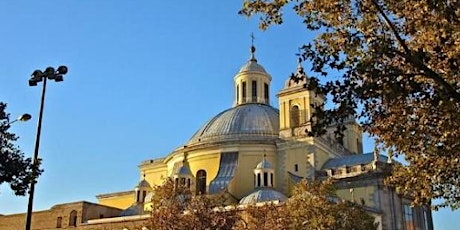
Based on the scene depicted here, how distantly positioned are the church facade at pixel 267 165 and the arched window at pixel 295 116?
7 cm

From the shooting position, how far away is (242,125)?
5391cm

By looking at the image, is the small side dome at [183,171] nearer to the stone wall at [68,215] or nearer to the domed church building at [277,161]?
the domed church building at [277,161]

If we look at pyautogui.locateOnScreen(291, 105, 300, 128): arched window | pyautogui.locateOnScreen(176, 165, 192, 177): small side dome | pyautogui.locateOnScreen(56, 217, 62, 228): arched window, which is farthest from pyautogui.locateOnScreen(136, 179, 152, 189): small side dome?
pyautogui.locateOnScreen(291, 105, 300, 128): arched window

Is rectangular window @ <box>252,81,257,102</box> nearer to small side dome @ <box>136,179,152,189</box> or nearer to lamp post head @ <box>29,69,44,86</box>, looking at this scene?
small side dome @ <box>136,179,152,189</box>

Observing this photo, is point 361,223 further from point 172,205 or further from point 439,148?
point 439,148

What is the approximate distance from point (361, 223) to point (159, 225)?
9776 mm

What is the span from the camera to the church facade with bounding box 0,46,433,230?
150ft

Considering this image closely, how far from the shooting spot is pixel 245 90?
196 ft

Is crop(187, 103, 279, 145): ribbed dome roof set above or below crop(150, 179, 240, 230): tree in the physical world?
above

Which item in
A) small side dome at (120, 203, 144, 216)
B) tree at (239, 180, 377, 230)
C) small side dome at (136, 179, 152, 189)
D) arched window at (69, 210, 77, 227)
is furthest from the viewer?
small side dome at (136, 179, 152, 189)

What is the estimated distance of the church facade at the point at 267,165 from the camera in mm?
45750

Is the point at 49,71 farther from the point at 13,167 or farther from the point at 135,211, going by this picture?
the point at 135,211

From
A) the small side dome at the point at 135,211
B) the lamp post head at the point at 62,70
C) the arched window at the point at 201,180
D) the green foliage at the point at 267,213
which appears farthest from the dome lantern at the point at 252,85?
the lamp post head at the point at 62,70

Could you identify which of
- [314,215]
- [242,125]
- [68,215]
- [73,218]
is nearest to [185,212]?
[314,215]
